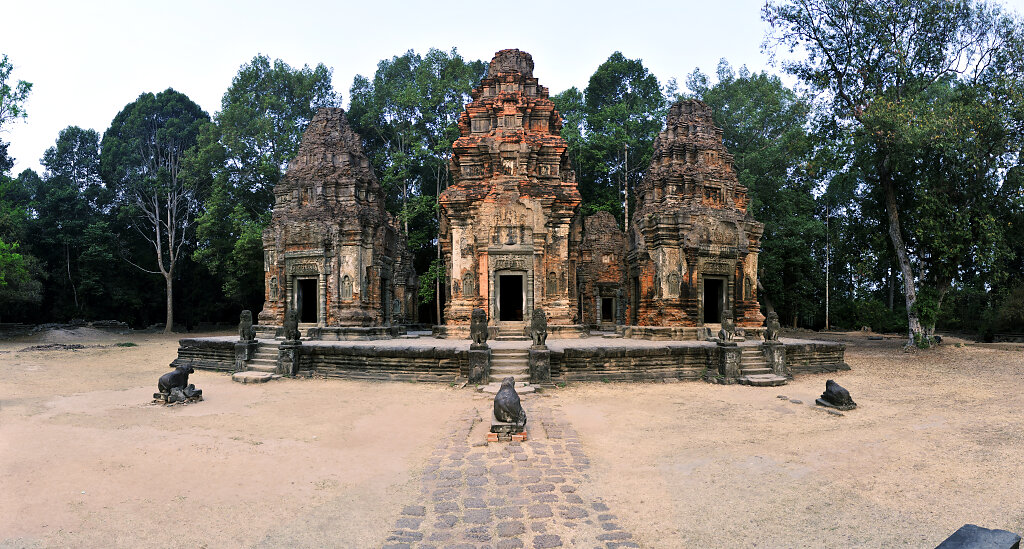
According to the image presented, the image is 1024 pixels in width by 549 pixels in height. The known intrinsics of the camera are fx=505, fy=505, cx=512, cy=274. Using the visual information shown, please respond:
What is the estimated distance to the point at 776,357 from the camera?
1251cm

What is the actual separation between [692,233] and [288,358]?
12458 mm

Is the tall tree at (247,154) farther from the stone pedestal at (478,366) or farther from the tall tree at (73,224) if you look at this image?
the stone pedestal at (478,366)

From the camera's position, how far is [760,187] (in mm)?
27812

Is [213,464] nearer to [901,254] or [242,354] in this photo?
[242,354]

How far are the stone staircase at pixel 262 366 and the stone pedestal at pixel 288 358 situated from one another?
0.20 metres

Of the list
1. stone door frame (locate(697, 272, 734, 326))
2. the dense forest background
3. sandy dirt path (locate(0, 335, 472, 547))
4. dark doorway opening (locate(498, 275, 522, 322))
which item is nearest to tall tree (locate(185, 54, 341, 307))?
the dense forest background

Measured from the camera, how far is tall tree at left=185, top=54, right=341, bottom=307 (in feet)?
86.1

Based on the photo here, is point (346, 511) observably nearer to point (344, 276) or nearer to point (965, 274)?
point (344, 276)

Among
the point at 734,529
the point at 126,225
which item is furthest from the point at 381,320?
the point at 126,225

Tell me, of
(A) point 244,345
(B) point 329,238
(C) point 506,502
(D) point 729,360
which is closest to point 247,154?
(B) point 329,238

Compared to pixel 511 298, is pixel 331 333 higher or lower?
lower

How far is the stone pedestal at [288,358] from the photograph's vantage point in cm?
1246

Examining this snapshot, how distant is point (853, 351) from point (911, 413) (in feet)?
37.6

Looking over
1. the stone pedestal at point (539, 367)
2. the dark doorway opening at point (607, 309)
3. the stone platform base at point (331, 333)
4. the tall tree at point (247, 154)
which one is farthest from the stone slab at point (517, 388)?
the tall tree at point (247, 154)
